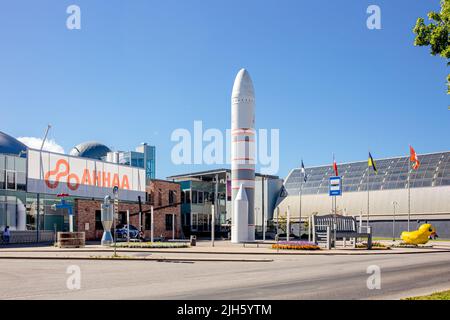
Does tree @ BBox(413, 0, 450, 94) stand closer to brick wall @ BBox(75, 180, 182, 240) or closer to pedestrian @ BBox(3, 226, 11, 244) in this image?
pedestrian @ BBox(3, 226, 11, 244)

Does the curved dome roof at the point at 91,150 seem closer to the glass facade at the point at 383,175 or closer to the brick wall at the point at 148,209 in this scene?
the brick wall at the point at 148,209

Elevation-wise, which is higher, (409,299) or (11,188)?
(11,188)

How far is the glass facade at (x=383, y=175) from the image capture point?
7338cm

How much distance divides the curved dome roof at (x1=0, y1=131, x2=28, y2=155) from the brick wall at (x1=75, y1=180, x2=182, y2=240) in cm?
1268

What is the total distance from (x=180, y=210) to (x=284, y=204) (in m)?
23.8

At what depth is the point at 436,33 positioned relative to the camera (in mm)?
15695

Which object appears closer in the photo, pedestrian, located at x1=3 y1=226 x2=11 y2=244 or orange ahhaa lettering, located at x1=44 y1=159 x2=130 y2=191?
pedestrian, located at x1=3 y1=226 x2=11 y2=244


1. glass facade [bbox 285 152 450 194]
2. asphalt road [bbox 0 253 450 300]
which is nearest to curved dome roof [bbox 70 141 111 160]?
glass facade [bbox 285 152 450 194]

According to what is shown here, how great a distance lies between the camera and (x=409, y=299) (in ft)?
40.8

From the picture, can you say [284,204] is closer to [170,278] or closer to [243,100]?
[243,100]

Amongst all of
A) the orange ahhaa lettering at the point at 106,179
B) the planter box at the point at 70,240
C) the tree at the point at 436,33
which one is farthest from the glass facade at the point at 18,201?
the tree at the point at 436,33

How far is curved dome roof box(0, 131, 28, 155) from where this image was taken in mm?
62438

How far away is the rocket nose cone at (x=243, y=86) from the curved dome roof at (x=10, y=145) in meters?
26.4
